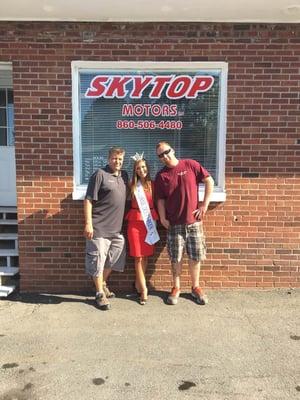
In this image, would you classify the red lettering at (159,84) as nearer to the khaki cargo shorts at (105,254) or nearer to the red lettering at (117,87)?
the red lettering at (117,87)

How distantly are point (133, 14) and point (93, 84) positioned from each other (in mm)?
903

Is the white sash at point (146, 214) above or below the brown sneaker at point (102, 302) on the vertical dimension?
above

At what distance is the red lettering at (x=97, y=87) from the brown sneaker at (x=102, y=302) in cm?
228

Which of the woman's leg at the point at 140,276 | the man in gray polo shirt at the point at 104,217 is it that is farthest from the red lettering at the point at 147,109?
the woman's leg at the point at 140,276

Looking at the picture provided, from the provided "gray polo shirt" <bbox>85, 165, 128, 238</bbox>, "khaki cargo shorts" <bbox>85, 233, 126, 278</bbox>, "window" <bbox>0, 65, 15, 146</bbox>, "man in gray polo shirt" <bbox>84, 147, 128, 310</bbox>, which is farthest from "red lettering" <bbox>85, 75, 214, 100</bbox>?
"window" <bbox>0, 65, 15, 146</bbox>

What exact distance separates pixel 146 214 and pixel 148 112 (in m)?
1.24

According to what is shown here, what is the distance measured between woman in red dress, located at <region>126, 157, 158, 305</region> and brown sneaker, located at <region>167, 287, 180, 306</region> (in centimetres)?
27

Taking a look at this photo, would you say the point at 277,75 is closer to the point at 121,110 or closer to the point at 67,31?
the point at 121,110

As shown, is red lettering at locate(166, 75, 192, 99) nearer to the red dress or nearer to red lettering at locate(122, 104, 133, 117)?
red lettering at locate(122, 104, 133, 117)

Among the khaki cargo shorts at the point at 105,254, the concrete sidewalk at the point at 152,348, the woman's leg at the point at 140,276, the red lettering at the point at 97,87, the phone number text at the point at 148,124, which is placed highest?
the red lettering at the point at 97,87

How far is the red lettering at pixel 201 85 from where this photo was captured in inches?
206

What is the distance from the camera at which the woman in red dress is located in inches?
196

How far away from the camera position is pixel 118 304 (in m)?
5.02

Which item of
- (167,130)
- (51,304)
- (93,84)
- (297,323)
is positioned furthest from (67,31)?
(297,323)
